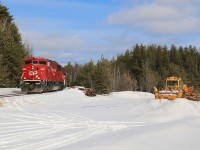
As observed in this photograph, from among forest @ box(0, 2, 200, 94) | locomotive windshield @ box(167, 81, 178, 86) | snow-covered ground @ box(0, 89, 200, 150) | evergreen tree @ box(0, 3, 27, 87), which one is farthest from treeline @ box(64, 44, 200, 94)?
snow-covered ground @ box(0, 89, 200, 150)

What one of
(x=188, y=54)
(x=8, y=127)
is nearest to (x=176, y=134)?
(x=8, y=127)

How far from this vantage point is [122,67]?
110 metres

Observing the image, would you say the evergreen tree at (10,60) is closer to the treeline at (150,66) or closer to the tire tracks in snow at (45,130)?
the tire tracks in snow at (45,130)

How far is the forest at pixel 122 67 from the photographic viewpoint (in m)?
46.6

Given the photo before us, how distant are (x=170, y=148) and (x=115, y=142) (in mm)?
1572

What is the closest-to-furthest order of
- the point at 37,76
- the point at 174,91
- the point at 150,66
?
1. the point at 37,76
2. the point at 174,91
3. the point at 150,66

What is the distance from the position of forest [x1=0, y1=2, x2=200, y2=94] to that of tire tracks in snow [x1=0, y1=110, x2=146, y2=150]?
90.9ft

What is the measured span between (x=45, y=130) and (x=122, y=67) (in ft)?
318

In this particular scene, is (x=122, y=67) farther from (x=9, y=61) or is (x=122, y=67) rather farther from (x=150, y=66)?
(x=9, y=61)

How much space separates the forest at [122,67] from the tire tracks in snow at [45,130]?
1091 inches

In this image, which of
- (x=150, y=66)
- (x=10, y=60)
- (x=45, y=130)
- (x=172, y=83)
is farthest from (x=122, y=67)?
(x=45, y=130)

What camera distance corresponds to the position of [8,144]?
1091 centimetres

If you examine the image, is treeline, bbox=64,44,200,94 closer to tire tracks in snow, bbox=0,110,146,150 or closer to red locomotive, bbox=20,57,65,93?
red locomotive, bbox=20,57,65,93

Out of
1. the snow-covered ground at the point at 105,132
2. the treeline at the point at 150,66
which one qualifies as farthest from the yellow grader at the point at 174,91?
the treeline at the point at 150,66
